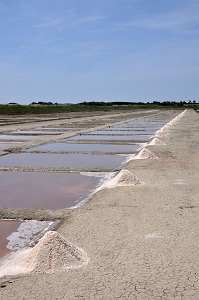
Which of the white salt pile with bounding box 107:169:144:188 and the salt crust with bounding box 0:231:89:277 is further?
the white salt pile with bounding box 107:169:144:188

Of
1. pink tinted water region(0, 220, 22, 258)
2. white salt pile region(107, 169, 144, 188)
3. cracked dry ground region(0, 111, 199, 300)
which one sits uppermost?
white salt pile region(107, 169, 144, 188)

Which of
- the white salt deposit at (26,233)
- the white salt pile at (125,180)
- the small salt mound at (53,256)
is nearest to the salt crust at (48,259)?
the small salt mound at (53,256)

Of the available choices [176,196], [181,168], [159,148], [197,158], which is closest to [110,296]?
[176,196]

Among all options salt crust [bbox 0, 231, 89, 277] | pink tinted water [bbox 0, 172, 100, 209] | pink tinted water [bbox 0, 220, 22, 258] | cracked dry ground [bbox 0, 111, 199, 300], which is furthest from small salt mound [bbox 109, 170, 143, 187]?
salt crust [bbox 0, 231, 89, 277]

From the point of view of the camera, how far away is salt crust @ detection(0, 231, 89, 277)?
4.04 m

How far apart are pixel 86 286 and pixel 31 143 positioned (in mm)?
13116

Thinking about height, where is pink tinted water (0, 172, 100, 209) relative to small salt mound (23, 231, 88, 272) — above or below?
below

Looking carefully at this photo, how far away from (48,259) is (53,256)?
0.06 m

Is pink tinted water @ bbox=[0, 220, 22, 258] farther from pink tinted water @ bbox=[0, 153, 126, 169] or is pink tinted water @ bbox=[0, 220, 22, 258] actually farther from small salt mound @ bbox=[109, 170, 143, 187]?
pink tinted water @ bbox=[0, 153, 126, 169]

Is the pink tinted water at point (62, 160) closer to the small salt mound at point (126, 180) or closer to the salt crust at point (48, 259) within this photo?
the small salt mound at point (126, 180)

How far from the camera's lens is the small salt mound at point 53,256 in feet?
13.3

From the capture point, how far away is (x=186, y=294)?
353cm

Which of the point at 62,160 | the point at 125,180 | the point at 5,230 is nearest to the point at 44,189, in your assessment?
the point at 125,180

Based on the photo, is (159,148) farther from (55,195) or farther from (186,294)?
(186,294)
